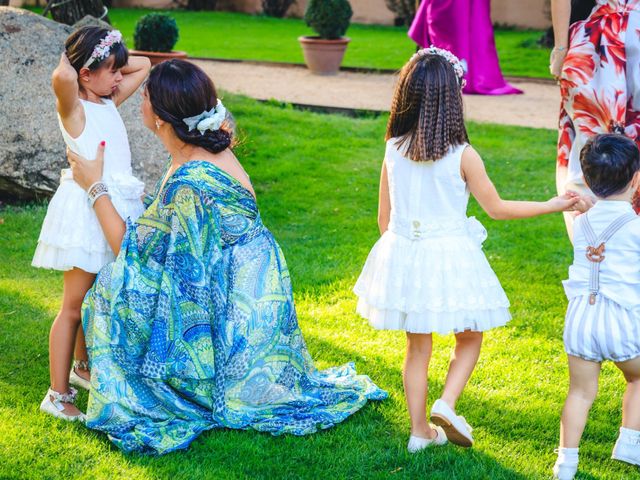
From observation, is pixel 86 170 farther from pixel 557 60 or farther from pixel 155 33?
pixel 155 33

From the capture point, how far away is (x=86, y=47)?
138 inches

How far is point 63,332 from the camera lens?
358 cm

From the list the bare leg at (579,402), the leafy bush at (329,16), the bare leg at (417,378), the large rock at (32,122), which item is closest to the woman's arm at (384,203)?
the bare leg at (417,378)

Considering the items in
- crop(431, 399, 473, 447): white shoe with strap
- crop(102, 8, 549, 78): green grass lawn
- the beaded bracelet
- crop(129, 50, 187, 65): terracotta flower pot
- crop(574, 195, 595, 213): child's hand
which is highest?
crop(574, 195, 595, 213): child's hand

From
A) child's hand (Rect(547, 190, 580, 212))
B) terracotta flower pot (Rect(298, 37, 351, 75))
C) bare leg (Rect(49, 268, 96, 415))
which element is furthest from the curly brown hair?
terracotta flower pot (Rect(298, 37, 351, 75))

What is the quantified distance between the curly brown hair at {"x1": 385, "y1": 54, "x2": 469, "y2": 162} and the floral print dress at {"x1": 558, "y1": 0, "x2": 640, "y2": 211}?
1221mm

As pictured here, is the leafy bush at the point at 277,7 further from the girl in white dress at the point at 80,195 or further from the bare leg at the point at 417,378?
the bare leg at the point at 417,378

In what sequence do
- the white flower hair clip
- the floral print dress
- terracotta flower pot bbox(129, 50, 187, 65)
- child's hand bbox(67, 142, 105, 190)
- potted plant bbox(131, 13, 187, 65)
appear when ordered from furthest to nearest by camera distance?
potted plant bbox(131, 13, 187, 65)
terracotta flower pot bbox(129, 50, 187, 65)
the floral print dress
child's hand bbox(67, 142, 105, 190)
the white flower hair clip

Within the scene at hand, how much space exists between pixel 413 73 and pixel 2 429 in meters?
2.00

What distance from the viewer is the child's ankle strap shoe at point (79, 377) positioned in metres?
3.81

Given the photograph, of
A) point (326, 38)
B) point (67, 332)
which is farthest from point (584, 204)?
point (326, 38)

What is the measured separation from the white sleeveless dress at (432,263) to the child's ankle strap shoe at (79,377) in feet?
4.26

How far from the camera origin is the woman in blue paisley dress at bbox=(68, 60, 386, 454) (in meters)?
3.38

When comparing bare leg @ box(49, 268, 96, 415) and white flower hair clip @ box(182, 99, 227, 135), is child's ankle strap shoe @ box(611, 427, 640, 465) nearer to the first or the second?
white flower hair clip @ box(182, 99, 227, 135)
